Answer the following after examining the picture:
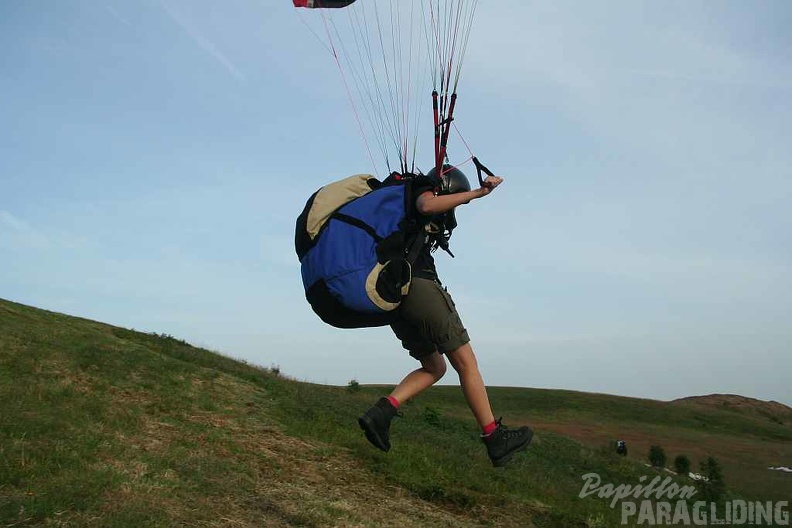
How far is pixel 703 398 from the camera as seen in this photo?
59.8 metres

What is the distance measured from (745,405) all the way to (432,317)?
197 ft

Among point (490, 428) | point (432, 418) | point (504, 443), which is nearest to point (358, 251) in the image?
Result: point (490, 428)

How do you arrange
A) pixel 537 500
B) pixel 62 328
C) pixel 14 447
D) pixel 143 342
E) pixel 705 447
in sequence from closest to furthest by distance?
pixel 14 447 → pixel 537 500 → pixel 62 328 → pixel 143 342 → pixel 705 447

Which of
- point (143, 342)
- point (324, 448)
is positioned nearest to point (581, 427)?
point (143, 342)

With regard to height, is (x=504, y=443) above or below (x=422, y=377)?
below

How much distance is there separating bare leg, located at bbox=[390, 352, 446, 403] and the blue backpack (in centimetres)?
79

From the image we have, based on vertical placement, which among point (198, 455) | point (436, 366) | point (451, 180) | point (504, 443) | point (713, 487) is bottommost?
point (198, 455)

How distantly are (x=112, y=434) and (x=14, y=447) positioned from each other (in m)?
1.63

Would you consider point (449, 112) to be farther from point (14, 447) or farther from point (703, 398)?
point (703, 398)

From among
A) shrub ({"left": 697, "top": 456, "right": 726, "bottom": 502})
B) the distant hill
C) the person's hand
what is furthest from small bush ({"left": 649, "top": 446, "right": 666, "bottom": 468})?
the distant hill

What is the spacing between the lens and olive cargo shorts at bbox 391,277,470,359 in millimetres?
5242

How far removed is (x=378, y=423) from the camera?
544cm

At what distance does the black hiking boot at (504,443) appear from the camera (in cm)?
543

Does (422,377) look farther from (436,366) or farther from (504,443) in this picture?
(504,443)
